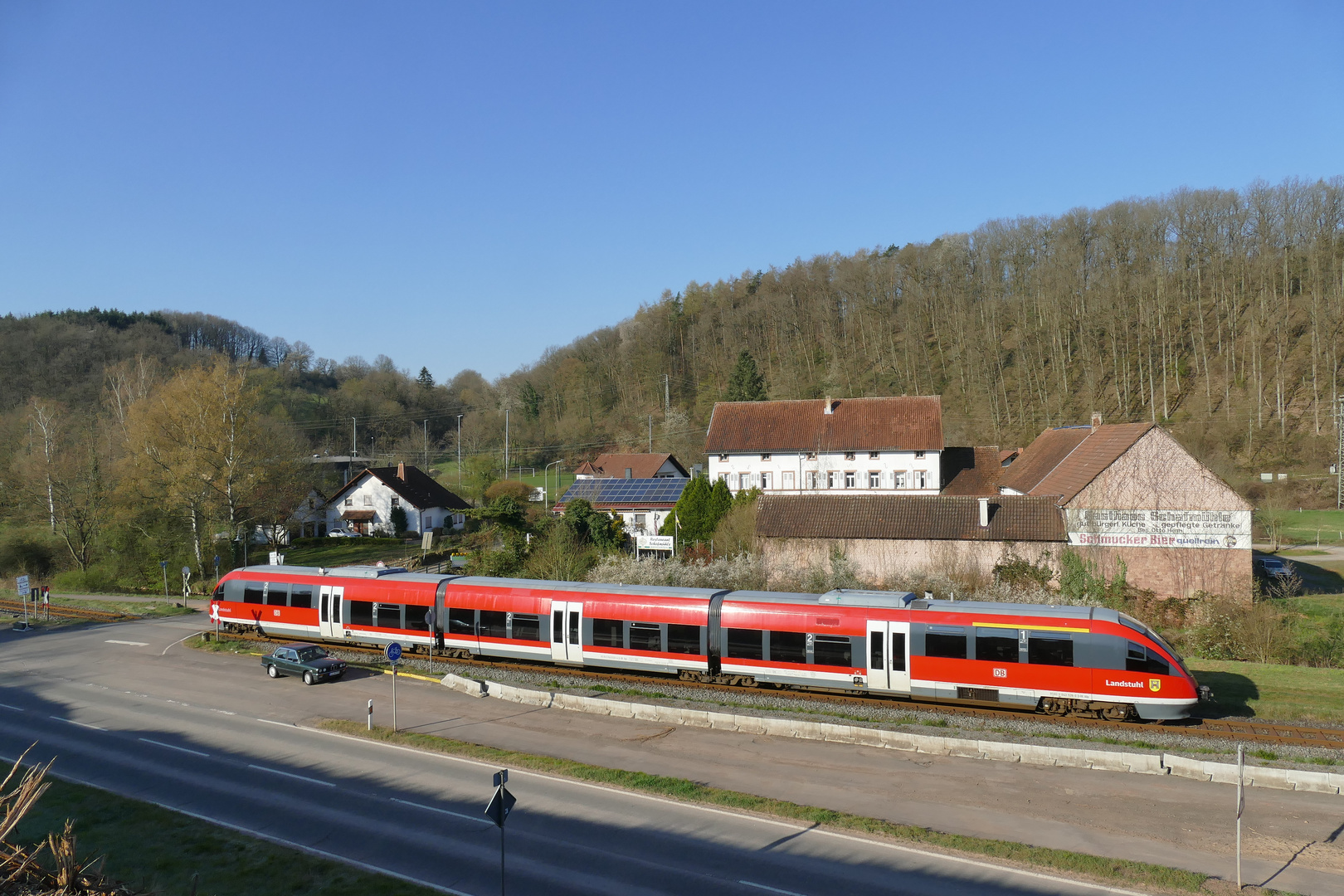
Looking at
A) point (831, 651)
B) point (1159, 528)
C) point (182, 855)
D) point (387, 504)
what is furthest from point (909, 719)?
point (387, 504)

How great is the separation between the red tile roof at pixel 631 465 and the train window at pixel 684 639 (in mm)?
48159

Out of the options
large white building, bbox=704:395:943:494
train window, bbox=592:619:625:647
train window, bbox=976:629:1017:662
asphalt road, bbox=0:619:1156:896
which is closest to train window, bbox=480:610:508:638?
train window, bbox=592:619:625:647

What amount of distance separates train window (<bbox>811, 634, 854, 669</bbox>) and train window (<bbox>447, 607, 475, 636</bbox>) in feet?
37.3

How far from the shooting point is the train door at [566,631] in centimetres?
2430

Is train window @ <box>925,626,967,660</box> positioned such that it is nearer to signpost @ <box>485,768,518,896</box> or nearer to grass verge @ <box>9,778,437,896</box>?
signpost @ <box>485,768,518,896</box>

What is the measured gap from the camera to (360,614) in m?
28.1

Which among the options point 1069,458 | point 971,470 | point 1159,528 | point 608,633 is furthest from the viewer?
point 971,470

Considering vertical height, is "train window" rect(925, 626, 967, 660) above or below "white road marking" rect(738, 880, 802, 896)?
above

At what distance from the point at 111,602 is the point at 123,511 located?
6.44 m

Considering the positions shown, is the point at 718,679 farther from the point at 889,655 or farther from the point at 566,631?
the point at 889,655

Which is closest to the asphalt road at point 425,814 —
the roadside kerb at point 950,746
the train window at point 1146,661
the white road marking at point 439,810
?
the white road marking at point 439,810

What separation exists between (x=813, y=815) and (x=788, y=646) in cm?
785

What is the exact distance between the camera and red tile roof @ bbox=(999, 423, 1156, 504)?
1335 inches

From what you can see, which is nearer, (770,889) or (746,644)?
(770,889)
